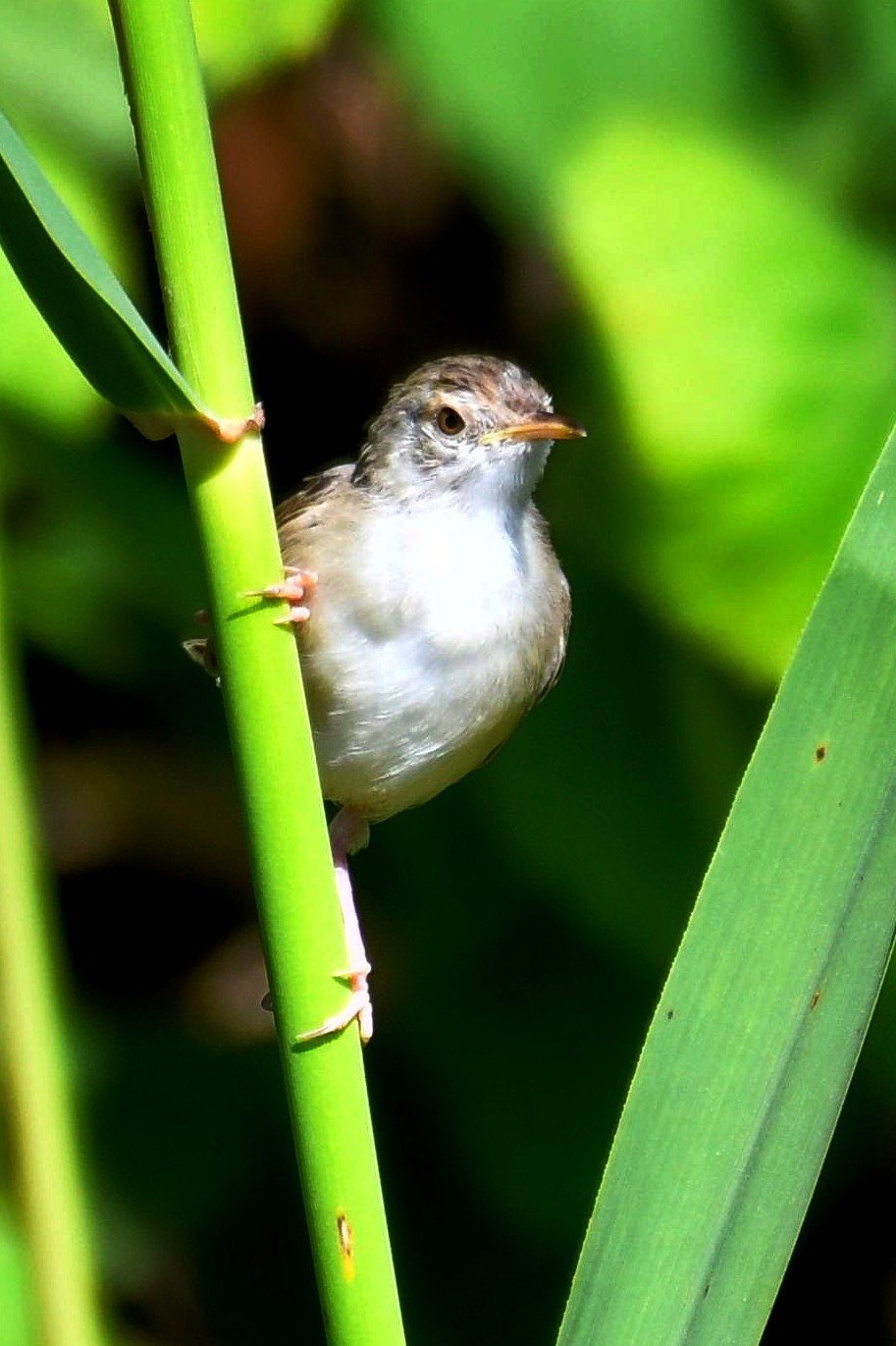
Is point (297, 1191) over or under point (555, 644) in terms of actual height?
under

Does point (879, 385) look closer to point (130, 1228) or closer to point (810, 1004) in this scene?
point (810, 1004)

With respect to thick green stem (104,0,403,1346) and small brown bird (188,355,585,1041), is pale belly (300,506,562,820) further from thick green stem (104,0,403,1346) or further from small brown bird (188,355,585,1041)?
thick green stem (104,0,403,1346)

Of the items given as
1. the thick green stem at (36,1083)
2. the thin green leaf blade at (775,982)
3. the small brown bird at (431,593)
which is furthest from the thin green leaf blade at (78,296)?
the small brown bird at (431,593)

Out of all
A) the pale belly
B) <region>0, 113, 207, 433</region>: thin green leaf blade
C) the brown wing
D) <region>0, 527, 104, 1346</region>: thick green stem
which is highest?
<region>0, 113, 207, 433</region>: thin green leaf blade

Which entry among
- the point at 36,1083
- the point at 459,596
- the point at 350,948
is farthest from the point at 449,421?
the point at 36,1083

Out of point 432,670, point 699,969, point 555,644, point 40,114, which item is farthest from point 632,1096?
point 40,114

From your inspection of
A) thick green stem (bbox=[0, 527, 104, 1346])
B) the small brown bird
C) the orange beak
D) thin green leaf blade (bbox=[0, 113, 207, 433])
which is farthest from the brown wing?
thin green leaf blade (bbox=[0, 113, 207, 433])
